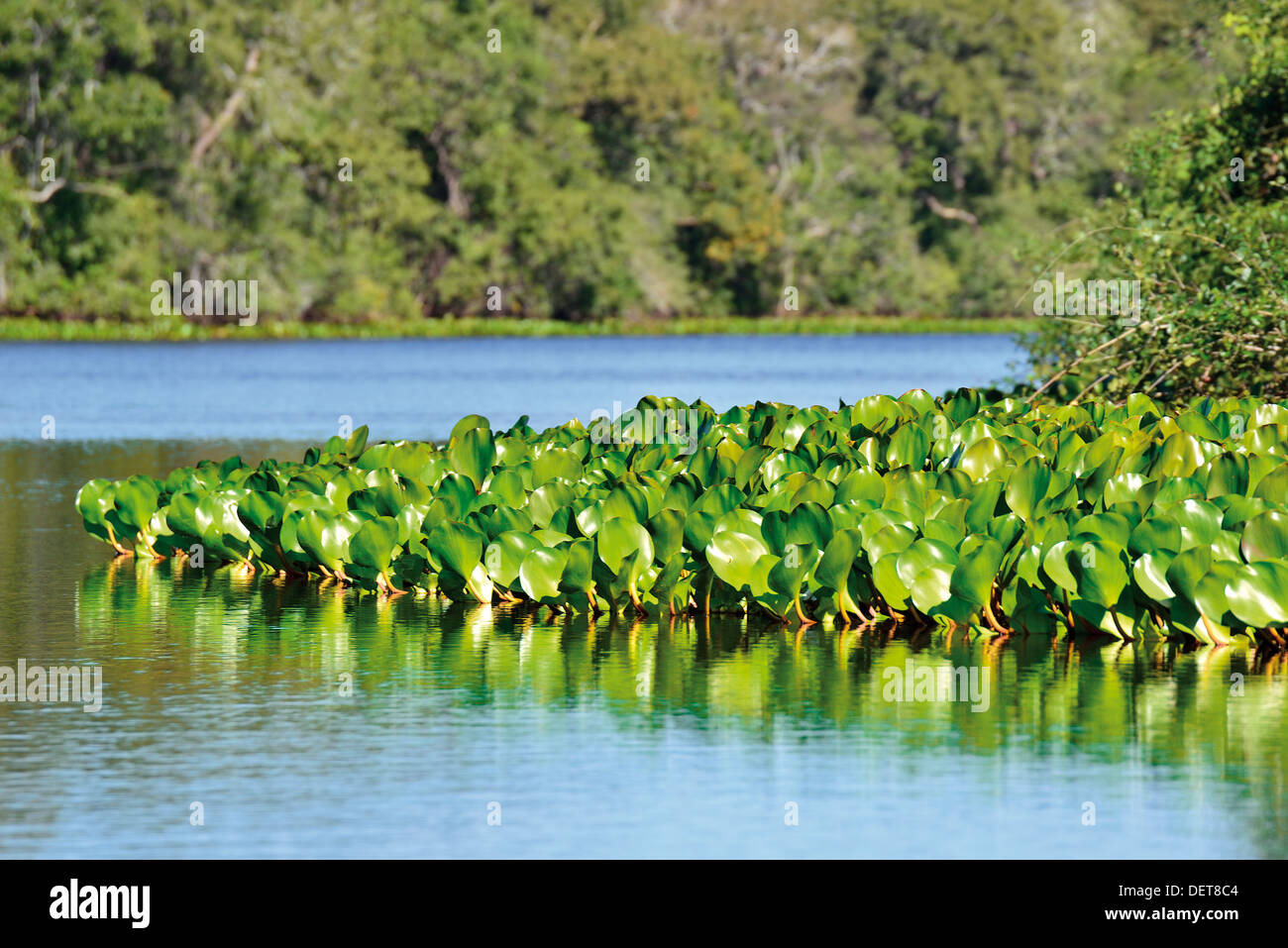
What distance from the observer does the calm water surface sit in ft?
22.9

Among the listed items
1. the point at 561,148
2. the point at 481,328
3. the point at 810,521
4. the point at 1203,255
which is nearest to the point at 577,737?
the point at 810,521

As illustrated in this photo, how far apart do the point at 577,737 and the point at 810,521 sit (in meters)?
3.21

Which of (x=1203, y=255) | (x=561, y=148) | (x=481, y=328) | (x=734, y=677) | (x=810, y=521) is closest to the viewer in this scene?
(x=734, y=677)

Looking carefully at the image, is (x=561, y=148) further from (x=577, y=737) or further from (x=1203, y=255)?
(x=577, y=737)

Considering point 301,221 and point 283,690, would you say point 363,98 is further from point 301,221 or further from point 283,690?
point 283,690

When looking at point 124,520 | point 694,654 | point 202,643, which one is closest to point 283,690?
point 202,643

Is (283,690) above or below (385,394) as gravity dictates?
below

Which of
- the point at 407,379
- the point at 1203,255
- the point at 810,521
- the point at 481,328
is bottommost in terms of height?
the point at 810,521

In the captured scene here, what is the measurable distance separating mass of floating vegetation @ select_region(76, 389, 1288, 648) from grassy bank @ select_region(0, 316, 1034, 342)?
4854 centimetres

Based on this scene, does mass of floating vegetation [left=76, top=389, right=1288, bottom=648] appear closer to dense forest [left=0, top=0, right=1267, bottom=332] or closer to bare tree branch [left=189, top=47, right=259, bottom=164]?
dense forest [left=0, top=0, right=1267, bottom=332]

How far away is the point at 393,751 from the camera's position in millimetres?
8156

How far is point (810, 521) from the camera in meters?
11.3

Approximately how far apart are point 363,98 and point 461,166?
536cm

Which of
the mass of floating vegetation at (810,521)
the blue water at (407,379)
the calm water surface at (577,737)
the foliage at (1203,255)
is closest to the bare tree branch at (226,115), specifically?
the blue water at (407,379)
